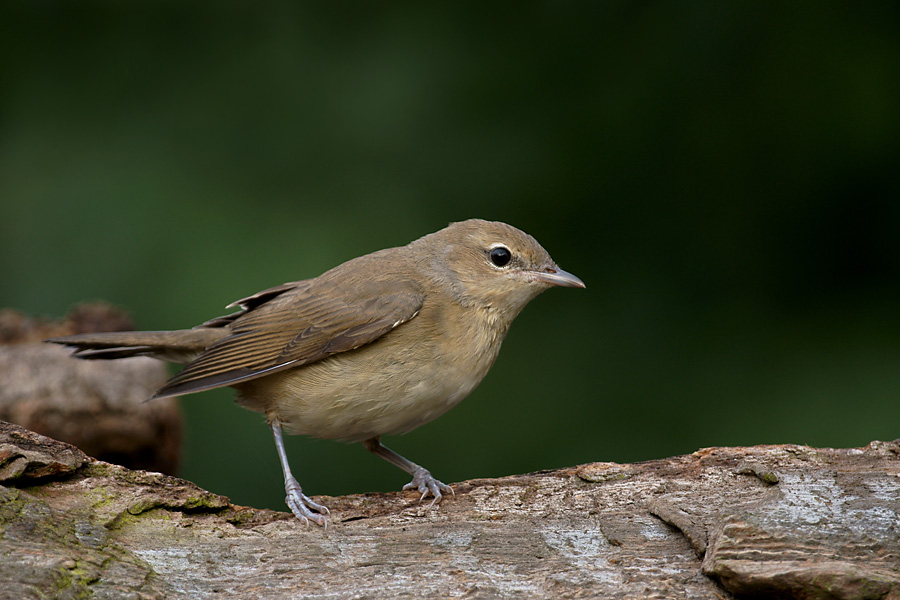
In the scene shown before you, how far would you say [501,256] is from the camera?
13.9 ft

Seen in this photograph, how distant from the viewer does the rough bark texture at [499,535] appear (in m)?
2.63

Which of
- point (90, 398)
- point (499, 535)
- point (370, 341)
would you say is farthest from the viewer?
point (90, 398)

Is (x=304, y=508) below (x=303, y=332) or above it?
below

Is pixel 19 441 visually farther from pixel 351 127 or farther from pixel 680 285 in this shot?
pixel 680 285

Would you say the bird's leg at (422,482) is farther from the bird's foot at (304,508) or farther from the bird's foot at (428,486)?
the bird's foot at (304,508)

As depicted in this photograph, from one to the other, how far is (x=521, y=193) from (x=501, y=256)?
54.2 inches

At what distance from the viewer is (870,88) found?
16.4 ft

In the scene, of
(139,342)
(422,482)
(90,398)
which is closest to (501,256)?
(422,482)

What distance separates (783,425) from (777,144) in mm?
1716

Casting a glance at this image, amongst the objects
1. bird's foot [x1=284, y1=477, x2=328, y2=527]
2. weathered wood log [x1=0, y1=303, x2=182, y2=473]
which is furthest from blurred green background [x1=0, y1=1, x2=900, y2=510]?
bird's foot [x1=284, y1=477, x2=328, y2=527]

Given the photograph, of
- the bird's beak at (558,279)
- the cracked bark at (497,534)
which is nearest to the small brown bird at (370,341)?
the bird's beak at (558,279)

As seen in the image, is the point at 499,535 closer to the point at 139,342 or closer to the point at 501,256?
the point at 501,256

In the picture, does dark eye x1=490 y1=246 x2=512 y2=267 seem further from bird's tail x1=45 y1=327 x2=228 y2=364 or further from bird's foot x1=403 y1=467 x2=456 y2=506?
bird's tail x1=45 y1=327 x2=228 y2=364

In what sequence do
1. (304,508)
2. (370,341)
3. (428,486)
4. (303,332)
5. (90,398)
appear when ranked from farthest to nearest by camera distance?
(90,398) < (303,332) < (370,341) < (428,486) < (304,508)
